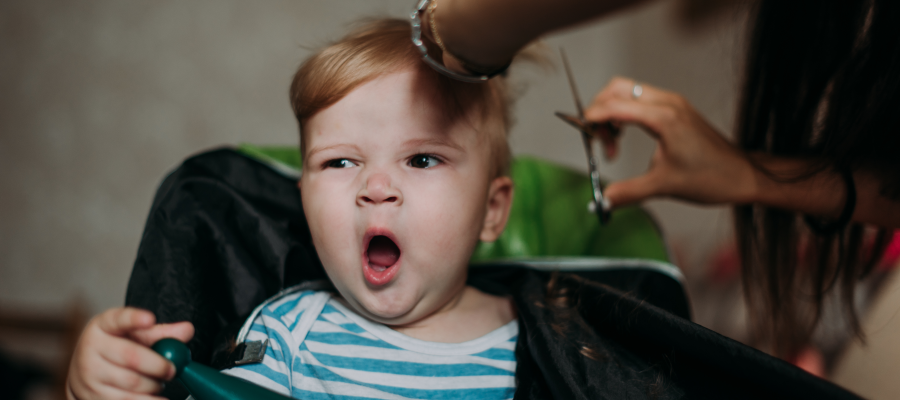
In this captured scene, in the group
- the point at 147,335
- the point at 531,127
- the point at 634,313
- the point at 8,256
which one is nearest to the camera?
the point at 147,335

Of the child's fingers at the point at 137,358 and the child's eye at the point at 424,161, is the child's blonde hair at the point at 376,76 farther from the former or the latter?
the child's fingers at the point at 137,358

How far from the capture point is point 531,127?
1867mm

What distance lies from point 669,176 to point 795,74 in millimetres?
215

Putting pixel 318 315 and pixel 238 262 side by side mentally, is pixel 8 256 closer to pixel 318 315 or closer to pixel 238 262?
pixel 238 262

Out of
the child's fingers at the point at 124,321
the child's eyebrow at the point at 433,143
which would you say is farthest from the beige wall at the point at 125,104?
the child's fingers at the point at 124,321

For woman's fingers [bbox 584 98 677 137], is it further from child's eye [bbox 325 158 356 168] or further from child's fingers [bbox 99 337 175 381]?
child's fingers [bbox 99 337 175 381]

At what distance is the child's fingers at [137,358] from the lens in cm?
43

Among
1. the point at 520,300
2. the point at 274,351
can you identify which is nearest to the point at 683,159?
the point at 520,300

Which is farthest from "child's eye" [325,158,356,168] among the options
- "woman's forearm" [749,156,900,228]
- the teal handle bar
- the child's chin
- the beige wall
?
the beige wall

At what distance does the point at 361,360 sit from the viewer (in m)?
0.62

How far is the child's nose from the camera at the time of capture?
0.55 meters

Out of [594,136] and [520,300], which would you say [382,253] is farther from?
[594,136]

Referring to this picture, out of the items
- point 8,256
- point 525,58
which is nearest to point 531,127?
point 525,58

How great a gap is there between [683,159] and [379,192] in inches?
18.2
